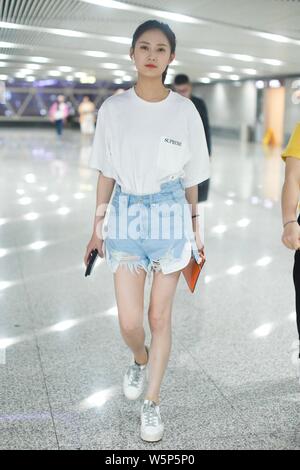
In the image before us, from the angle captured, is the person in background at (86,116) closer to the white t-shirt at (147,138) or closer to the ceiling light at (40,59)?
the ceiling light at (40,59)

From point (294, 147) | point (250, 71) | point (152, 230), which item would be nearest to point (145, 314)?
point (152, 230)

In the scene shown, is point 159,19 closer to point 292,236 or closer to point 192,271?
point 192,271

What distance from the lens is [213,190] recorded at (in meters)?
10.8

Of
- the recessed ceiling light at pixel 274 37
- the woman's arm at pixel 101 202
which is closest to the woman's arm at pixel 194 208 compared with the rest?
the woman's arm at pixel 101 202

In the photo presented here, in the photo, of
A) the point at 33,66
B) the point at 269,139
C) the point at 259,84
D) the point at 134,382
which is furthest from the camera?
the point at 259,84

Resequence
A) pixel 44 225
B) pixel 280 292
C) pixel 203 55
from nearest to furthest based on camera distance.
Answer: pixel 280 292
pixel 44 225
pixel 203 55

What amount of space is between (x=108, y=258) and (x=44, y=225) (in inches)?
191

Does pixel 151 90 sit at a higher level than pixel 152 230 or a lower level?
higher

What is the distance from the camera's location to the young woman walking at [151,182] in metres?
2.46

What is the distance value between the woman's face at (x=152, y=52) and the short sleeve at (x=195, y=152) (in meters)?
0.20

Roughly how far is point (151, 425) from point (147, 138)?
3.74ft

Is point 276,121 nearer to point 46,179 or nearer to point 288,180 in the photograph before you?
point 46,179

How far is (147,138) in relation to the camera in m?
2.44

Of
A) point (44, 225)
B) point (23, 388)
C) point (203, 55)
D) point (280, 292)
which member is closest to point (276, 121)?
point (203, 55)
